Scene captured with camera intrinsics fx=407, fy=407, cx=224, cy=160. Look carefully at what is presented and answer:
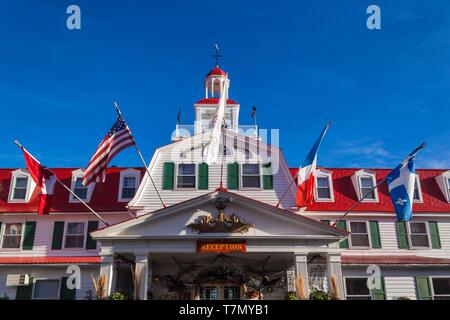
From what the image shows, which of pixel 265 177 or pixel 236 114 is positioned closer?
pixel 265 177

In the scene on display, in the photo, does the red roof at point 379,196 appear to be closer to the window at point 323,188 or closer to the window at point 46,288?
the window at point 323,188

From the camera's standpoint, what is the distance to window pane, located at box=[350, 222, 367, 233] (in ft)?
66.2

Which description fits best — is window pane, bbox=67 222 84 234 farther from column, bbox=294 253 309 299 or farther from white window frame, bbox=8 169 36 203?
column, bbox=294 253 309 299

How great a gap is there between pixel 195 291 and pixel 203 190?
15.3ft

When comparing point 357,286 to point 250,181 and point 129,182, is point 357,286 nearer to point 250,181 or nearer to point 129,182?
point 250,181

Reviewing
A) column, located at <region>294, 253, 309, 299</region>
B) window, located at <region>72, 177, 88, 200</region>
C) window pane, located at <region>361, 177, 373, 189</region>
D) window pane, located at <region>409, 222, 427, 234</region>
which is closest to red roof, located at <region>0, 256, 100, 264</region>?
window, located at <region>72, 177, 88, 200</region>

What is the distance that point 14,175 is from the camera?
21.0 m

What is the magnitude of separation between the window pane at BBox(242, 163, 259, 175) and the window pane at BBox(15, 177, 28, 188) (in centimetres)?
1120

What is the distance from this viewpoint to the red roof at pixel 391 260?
18234 millimetres

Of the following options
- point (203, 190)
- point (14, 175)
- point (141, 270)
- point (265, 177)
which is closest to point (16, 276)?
point (14, 175)

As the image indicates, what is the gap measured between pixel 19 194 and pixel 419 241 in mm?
20241

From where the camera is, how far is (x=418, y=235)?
20234mm
